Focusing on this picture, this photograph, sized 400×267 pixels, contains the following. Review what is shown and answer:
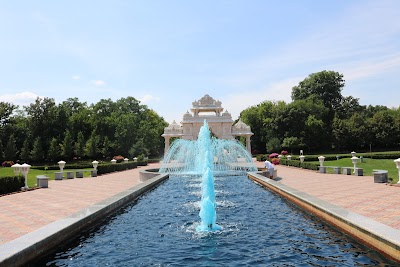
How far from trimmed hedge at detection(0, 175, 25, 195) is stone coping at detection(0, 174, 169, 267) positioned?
24.0 feet

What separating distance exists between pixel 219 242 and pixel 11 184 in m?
12.2

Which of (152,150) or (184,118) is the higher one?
(184,118)

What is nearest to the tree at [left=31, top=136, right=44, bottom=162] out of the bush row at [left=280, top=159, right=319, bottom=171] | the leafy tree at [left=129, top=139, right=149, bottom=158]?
the leafy tree at [left=129, top=139, right=149, bottom=158]

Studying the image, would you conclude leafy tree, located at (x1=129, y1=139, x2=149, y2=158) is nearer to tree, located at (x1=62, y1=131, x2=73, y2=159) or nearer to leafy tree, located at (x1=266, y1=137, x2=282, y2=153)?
tree, located at (x1=62, y1=131, x2=73, y2=159)

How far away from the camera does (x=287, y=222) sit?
28.2 feet

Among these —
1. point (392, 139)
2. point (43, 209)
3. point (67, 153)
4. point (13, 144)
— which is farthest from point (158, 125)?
point (43, 209)

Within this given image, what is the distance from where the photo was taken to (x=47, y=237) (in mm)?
6469

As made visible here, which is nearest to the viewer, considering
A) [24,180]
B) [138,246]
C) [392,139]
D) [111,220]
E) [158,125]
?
[138,246]

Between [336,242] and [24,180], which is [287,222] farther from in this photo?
[24,180]

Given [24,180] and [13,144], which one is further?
[13,144]

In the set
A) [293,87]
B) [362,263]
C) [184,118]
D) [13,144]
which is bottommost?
[362,263]

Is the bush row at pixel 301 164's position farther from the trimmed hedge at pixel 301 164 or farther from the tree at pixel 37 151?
→ the tree at pixel 37 151

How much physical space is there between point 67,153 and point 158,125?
954 inches

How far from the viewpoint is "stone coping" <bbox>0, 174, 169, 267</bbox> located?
18.1 ft
